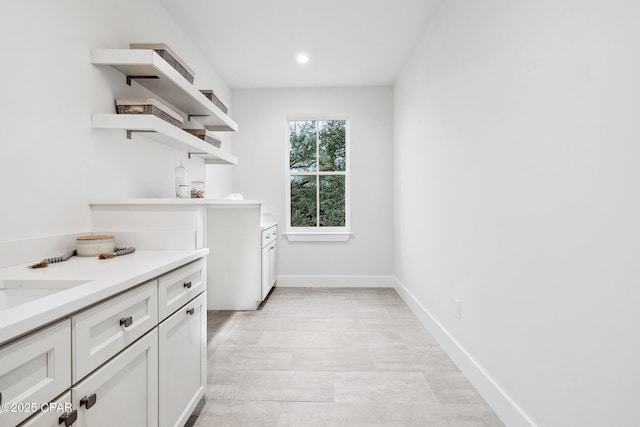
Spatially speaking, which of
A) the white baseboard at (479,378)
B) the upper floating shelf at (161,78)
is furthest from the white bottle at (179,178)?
the white baseboard at (479,378)

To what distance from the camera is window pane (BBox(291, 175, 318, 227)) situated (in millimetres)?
4582

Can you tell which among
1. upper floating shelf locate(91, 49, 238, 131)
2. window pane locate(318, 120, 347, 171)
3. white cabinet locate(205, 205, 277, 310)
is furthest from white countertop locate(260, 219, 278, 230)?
upper floating shelf locate(91, 49, 238, 131)

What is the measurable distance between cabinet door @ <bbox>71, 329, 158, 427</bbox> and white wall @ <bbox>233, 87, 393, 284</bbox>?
323 centimetres

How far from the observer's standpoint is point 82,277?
109 centimetres


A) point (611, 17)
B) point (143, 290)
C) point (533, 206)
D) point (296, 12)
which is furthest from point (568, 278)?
point (296, 12)

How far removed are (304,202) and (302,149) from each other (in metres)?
0.73

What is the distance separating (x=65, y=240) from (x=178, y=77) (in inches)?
47.3

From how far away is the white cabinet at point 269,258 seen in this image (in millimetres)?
3514

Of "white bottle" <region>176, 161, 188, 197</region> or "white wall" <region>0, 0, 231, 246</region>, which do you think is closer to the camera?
"white wall" <region>0, 0, 231, 246</region>

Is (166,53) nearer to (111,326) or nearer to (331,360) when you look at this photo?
(111,326)

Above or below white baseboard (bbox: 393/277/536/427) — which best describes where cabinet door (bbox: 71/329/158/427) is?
above

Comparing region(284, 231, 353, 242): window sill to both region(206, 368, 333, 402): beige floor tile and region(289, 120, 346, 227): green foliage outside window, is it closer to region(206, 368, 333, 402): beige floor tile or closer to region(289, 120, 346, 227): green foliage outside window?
region(289, 120, 346, 227): green foliage outside window

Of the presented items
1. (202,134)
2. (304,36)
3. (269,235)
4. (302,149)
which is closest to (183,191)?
(202,134)

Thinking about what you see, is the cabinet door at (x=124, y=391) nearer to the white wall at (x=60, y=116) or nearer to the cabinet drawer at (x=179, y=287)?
the cabinet drawer at (x=179, y=287)
